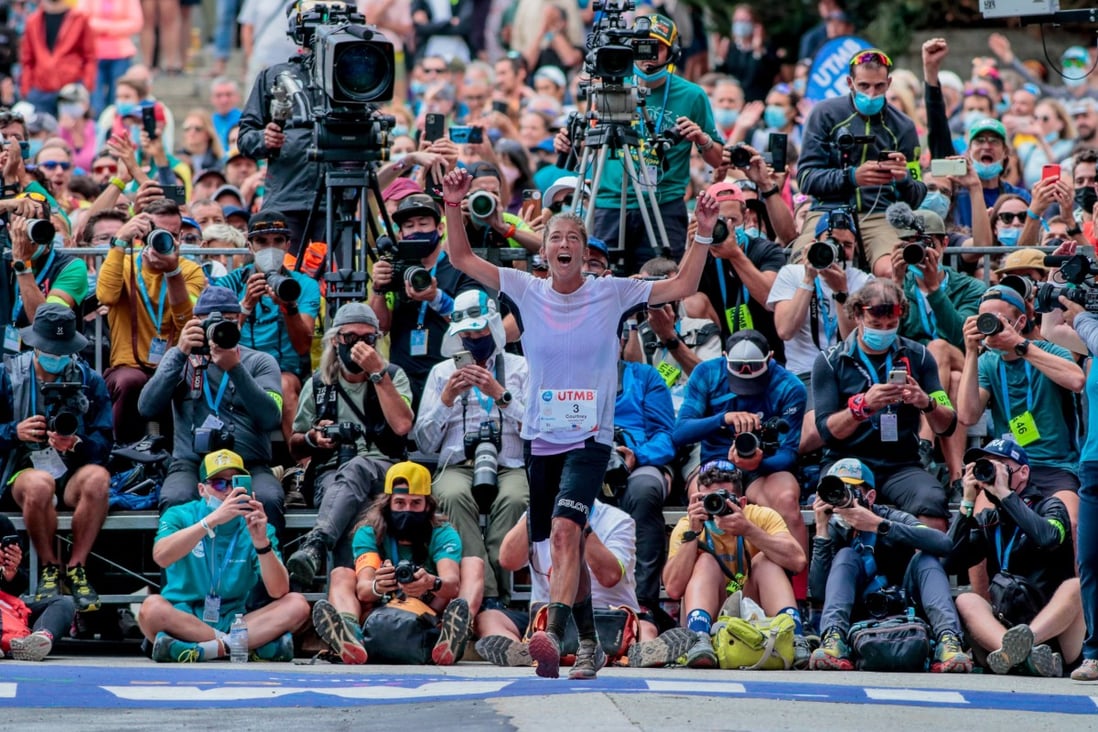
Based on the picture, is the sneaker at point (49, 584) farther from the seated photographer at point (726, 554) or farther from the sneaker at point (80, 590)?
the seated photographer at point (726, 554)

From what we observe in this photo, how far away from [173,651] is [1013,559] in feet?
15.5

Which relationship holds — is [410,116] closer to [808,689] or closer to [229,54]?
[229,54]

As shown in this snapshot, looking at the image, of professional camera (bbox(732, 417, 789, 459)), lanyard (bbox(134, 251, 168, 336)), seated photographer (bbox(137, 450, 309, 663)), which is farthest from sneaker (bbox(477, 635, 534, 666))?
lanyard (bbox(134, 251, 168, 336))

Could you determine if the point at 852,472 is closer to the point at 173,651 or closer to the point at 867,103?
the point at 867,103

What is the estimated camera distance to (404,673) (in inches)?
469

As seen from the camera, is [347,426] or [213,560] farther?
[347,426]

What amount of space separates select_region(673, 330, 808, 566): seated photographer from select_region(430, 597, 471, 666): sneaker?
5.86 ft

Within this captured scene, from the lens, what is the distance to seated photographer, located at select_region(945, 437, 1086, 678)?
12312 mm

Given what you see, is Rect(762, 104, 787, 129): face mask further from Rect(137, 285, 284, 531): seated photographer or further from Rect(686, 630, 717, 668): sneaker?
Rect(686, 630, 717, 668): sneaker

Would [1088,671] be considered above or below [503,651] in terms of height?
above

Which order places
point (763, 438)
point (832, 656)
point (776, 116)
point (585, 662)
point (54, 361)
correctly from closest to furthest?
point (585, 662) → point (832, 656) → point (763, 438) → point (54, 361) → point (776, 116)

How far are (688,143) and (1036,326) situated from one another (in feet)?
8.41

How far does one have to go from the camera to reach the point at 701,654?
40.1 ft

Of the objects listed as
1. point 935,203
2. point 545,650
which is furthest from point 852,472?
point 935,203
